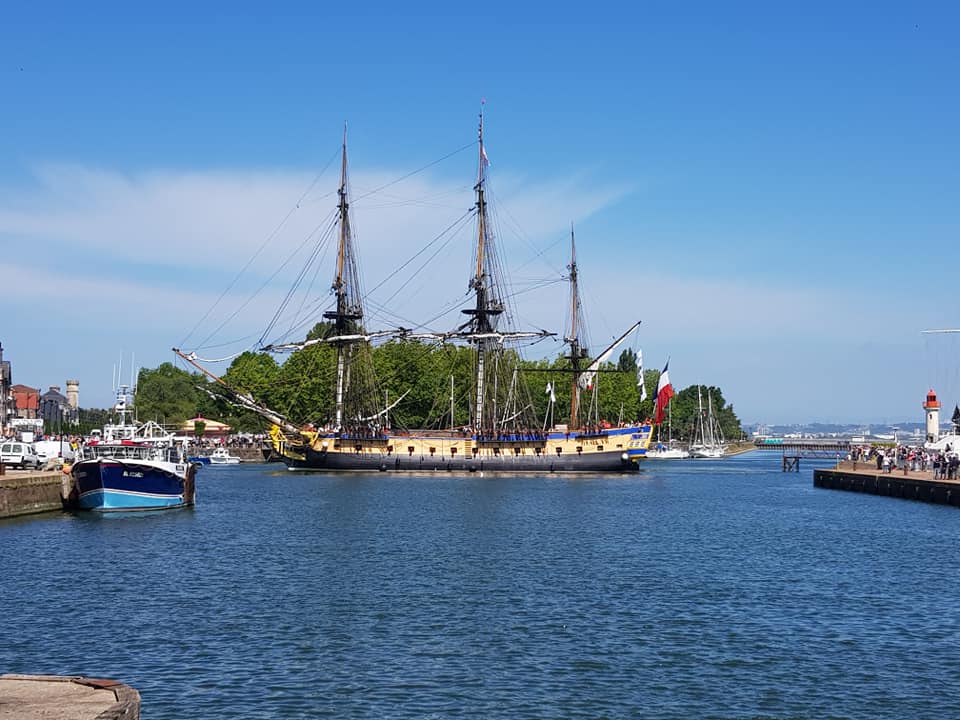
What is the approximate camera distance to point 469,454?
Answer: 11894 centimetres

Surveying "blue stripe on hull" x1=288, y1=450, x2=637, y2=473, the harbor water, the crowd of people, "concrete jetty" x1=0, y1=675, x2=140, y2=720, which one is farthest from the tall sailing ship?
"concrete jetty" x1=0, y1=675, x2=140, y2=720

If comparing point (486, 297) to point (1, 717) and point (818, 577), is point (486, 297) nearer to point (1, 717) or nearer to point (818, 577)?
point (818, 577)

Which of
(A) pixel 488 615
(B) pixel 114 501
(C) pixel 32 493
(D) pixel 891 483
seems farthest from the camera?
(D) pixel 891 483

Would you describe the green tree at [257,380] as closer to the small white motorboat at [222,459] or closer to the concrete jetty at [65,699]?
the small white motorboat at [222,459]

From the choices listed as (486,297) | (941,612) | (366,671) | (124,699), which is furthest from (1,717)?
(486,297)

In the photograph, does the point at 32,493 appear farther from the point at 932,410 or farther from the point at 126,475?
the point at 932,410

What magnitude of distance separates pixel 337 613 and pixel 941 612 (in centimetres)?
1815

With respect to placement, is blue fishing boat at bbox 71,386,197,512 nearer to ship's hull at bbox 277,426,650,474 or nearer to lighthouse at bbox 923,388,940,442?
ship's hull at bbox 277,426,650,474

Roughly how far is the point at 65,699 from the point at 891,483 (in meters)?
79.8

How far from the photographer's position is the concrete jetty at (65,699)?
1570 centimetres

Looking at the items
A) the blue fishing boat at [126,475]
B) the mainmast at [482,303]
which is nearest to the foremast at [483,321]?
the mainmast at [482,303]

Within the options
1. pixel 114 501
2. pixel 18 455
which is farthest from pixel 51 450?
pixel 114 501

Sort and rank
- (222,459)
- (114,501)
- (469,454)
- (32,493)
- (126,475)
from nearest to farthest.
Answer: (32,493), (114,501), (126,475), (469,454), (222,459)

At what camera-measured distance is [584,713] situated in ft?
74.9
